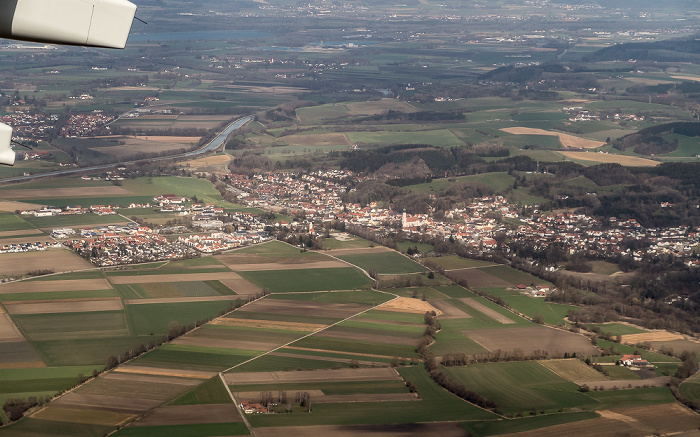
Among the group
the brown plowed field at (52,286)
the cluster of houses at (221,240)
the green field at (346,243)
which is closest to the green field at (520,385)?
the brown plowed field at (52,286)

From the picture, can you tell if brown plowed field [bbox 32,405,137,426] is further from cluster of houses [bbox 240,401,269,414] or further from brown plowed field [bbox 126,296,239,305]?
brown plowed field [bbox 126,296,239,305]

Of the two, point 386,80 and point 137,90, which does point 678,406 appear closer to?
point 137,90

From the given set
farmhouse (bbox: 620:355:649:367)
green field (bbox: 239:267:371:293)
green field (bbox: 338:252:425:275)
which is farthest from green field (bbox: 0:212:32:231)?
farmhouse (bbox: 620:355:649:367)

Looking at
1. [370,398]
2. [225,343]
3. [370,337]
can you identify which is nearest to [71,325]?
[225,343]

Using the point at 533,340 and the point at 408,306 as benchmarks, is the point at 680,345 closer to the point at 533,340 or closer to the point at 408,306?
the point at 533,340

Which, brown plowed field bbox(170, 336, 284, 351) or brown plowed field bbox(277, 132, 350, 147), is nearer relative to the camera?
brown plowed field bbox(170, 336, 284, 351)

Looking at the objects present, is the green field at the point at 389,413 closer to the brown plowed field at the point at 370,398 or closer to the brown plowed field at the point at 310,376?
the brown plowed field at the point at 370,398
